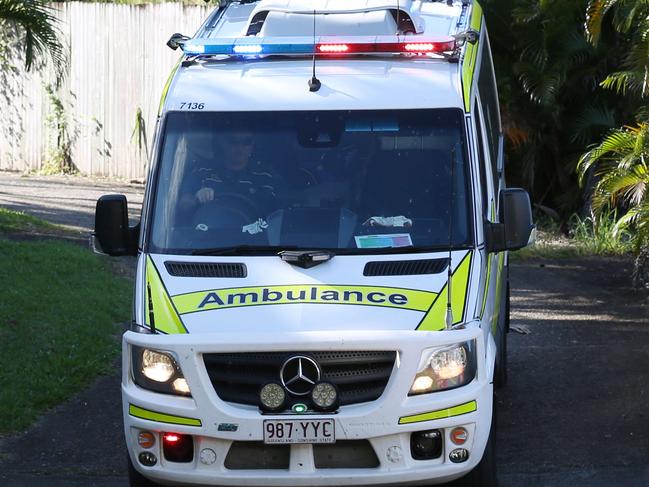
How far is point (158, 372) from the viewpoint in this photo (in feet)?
19.7

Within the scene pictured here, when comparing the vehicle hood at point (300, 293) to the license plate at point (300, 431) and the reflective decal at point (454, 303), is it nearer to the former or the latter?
the reflective decal at point (454, 303)

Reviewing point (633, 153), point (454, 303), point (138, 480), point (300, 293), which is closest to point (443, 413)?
point (454, 303)

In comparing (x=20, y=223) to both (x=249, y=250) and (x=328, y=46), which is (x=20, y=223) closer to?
(x=328, y=46)

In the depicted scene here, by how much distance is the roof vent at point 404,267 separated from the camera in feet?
20.6

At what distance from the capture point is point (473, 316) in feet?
20.0

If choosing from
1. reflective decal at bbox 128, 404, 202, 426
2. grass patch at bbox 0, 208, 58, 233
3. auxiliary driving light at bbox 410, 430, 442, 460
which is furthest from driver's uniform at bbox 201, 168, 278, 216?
grass patch at bbox 0, 208, 58, 233

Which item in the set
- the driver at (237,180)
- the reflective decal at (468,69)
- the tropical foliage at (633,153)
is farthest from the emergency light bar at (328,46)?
the tropical foliage at (633,153)

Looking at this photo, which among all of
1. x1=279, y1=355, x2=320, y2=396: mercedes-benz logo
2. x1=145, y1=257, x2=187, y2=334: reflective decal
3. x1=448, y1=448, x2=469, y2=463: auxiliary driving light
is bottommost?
Result: x1=448, y1=448, x2=469, y2=463: auxiliary driving light

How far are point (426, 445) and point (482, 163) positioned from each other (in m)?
1.94

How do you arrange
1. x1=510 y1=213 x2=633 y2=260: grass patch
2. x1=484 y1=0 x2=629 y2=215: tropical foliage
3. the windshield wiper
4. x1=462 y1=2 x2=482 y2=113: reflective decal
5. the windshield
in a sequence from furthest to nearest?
x1=484 y1=0 x2=629 y2=215: tropical foliage < x1=510 y1=213 x2=633 y2=260: grass patch < x1=462 y1=2 x2=482 y2=113: reflective decal < the windshield < the windshield wiper

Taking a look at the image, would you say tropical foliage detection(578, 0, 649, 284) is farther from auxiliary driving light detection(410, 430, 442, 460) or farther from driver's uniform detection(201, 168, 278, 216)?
auxiliary driving light detection(410, 430, 442, 460)

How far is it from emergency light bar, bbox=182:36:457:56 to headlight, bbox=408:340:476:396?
1934mm

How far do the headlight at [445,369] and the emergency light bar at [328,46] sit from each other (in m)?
1.93

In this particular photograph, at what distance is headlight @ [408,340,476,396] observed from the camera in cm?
584
